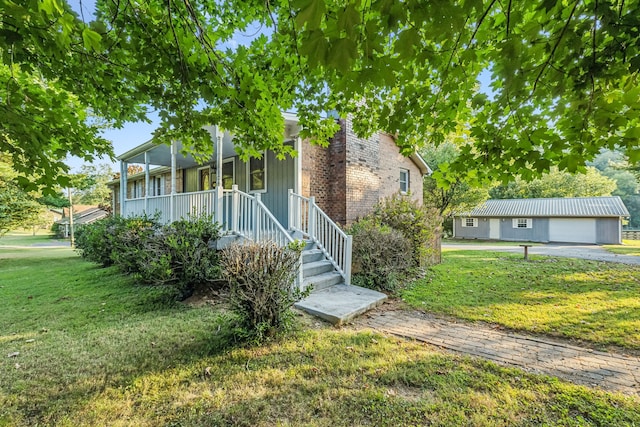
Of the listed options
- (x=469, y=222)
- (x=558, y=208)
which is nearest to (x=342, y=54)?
(x=558, y=208)

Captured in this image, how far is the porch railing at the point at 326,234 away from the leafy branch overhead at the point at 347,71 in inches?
109

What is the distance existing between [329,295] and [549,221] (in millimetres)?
29041

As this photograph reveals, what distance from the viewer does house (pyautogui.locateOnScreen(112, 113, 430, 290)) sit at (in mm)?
7172

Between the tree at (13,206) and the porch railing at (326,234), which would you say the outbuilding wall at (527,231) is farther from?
the tree at (13,206)

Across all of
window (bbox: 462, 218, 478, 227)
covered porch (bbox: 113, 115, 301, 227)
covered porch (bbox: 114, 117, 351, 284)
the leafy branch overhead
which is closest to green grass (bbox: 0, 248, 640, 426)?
the leafy branch overhead

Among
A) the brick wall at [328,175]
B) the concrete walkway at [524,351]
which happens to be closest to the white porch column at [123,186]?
the brick wall at [328,175]

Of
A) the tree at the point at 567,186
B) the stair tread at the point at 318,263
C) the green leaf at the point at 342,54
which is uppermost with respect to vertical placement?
the tree at the point at 567,186

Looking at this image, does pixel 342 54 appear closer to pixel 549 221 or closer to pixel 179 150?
pixel 179 150

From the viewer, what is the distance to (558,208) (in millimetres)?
26609

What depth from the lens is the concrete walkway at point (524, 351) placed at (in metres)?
3.30

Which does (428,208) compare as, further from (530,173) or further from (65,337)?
(65,337)

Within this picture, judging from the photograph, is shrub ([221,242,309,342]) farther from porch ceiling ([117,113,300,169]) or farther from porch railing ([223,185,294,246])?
porch ceiling ([117,113,300,169])

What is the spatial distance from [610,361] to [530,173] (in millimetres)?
2818

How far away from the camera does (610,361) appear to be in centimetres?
367
